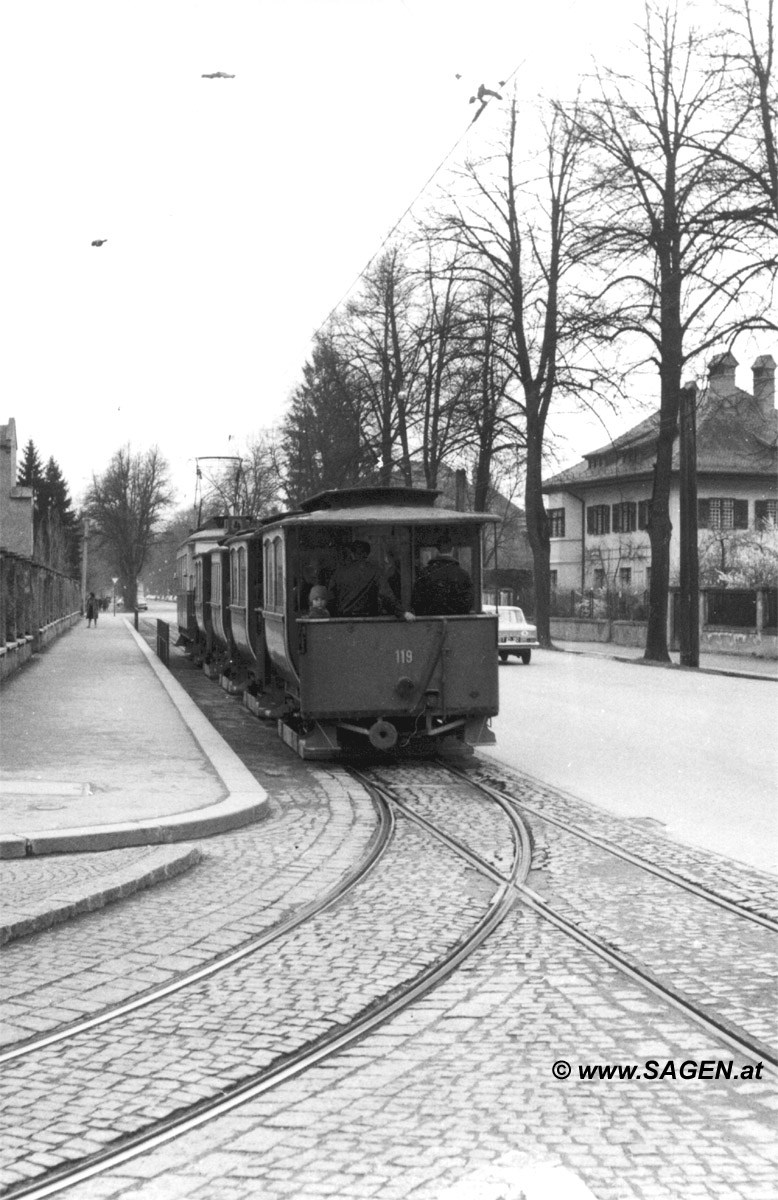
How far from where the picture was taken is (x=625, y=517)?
2729 inches

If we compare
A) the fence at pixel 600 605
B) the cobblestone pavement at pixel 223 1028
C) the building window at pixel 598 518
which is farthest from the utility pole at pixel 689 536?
the building window at pixel 598 518

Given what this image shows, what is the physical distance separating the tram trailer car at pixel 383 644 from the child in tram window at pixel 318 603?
273 millimetres

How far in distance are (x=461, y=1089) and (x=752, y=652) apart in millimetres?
34859

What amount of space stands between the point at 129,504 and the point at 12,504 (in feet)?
113

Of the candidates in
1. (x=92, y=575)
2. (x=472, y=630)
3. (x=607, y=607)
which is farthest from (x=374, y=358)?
(x=92, y=575)

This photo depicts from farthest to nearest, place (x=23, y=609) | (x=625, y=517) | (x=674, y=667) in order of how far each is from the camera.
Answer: (x=625, y=517), (x=674, y=667), (x=23, y=609)

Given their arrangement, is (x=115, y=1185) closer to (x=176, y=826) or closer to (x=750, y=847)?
(x=176, y=826)

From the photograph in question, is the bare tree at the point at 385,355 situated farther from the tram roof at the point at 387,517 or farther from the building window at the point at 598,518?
the tram roof at the point at 387,517

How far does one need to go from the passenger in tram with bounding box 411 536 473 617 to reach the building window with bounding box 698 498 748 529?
173 feet

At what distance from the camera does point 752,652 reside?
3834cm

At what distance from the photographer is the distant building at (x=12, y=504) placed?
176 ft

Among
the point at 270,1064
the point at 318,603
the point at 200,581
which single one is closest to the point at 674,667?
the point at 200,581

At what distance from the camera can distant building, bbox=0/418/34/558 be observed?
176ft

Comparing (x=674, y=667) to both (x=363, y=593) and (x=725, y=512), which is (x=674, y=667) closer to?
(x=363, y=593)
